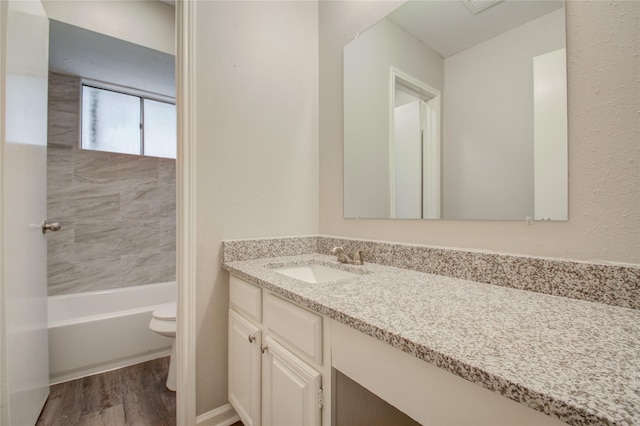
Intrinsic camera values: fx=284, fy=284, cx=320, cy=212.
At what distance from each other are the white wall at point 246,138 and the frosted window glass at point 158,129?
1.93 metres

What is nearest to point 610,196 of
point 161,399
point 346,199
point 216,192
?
point 346,199

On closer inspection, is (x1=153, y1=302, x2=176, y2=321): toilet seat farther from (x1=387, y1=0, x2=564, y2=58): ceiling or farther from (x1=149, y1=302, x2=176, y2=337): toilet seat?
(x1=387, y1=0, x2=564, y2=58): ceiling

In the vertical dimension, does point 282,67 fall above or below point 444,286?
above

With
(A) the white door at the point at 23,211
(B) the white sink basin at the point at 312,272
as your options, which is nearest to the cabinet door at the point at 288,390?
(B) the white sink basin at the point at 312,272

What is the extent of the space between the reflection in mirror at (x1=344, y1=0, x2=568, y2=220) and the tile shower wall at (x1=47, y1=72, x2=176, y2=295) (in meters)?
2.18

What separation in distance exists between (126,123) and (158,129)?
28 centimetres

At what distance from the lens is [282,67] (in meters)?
1.57

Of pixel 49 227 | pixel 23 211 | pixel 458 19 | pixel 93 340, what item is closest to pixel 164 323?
pixel 93 340

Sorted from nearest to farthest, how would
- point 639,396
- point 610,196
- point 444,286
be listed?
point 639,396, point 610,196, point 444,286

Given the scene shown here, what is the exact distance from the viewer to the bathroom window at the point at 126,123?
261 centimetres

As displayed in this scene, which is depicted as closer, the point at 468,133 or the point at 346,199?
the point at 468,133

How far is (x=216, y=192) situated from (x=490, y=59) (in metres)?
1.23

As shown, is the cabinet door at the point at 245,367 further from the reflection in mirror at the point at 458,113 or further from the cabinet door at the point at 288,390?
the reflection in mirror at the point at 458,113

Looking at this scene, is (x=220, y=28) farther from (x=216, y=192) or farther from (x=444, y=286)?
(x=444, y=286)
